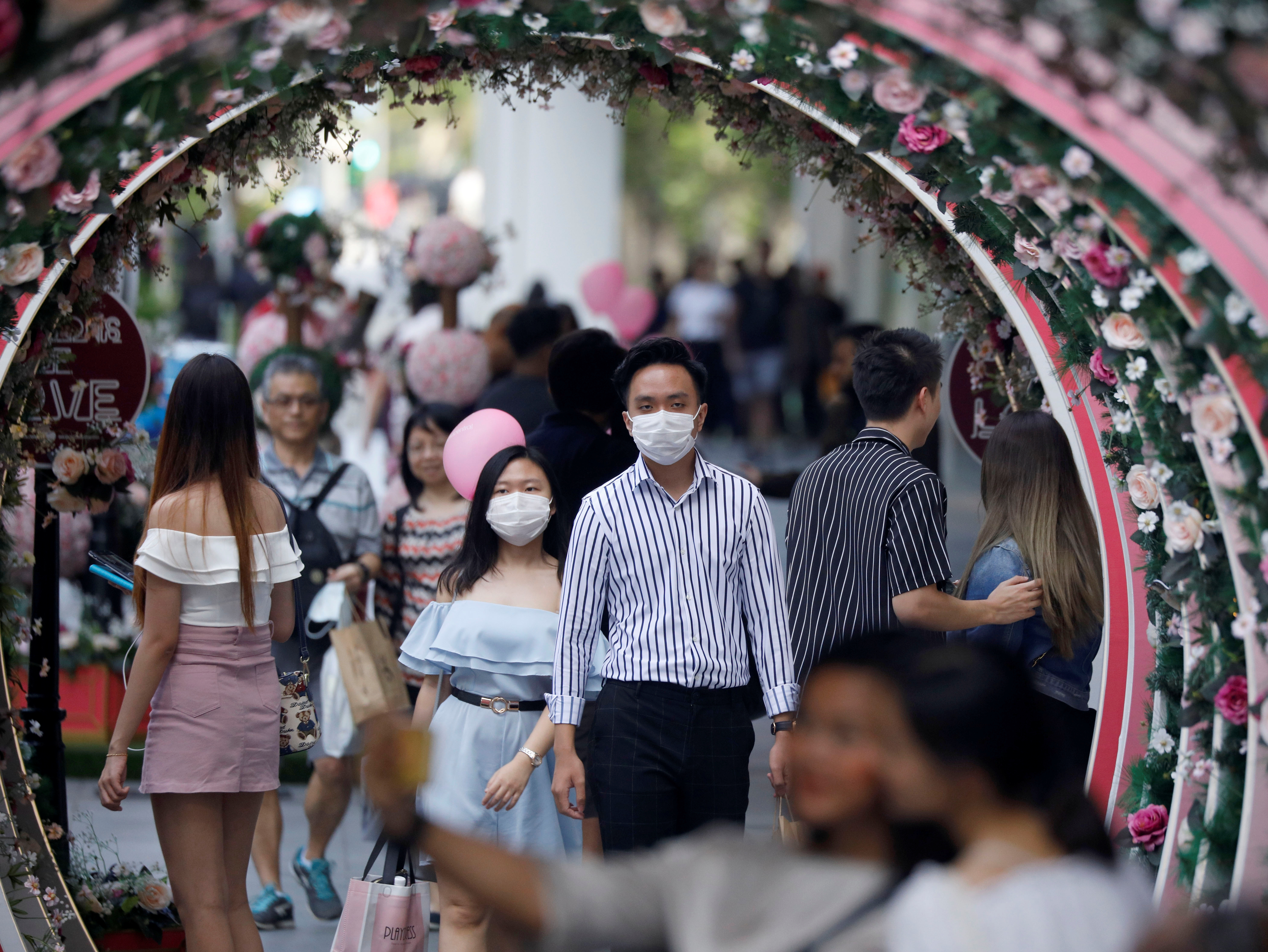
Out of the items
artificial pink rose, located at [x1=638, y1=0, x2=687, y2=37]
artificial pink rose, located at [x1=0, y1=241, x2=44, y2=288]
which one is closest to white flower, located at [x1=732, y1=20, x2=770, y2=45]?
artificial pink rose, located at [x1=638, y1=0, x2=687, y2=37]

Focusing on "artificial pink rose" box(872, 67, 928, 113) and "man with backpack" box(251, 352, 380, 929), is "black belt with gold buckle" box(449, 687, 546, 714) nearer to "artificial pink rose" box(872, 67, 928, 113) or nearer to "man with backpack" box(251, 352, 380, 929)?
"man with backpack" box(251, 352, 380, 929)

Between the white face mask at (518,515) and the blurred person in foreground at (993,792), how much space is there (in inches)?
87.0

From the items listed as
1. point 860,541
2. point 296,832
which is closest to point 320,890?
point 296,832

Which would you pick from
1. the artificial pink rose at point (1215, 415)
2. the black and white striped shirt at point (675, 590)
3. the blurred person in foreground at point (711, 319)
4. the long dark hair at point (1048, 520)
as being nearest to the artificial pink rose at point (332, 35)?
the black and white striped shirt at point (675, 590)

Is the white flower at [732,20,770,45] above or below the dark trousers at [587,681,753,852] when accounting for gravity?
above

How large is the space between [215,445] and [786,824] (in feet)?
6.42

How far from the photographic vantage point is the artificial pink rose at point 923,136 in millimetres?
3512

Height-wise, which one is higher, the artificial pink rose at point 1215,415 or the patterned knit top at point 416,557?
the artificial pink rose at point 1215,415

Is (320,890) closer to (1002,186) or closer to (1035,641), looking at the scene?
(1035,641)

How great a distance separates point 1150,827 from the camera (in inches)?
147

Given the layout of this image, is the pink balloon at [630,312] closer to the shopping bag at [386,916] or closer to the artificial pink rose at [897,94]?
the shopping bag at [386,916]

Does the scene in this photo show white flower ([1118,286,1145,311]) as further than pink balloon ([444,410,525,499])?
No

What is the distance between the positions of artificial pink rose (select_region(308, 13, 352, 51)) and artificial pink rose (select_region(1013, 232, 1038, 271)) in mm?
1840

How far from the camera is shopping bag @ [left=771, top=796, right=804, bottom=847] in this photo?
3920mm
